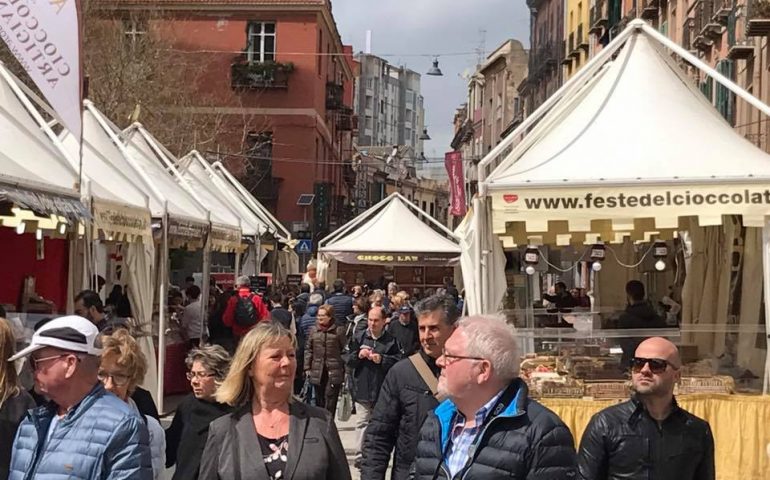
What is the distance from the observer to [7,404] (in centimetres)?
507

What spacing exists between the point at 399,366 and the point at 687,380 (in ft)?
12.4

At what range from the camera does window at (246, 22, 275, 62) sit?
5147 cm

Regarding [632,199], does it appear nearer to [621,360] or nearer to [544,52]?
[621,360]

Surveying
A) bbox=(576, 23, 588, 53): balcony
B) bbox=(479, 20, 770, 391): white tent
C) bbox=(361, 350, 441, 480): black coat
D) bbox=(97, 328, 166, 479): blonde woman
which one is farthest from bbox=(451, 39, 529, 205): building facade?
bbox=(97, 328, 166, 479): blonde woman

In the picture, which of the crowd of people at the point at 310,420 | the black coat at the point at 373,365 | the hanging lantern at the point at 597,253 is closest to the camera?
the crowd of people at the point at 310,420

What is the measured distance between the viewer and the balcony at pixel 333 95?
2226 inches

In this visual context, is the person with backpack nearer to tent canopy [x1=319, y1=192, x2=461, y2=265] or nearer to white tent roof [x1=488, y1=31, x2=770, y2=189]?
white tent roof [x1=488, y1=31, x2=770, y2=189]

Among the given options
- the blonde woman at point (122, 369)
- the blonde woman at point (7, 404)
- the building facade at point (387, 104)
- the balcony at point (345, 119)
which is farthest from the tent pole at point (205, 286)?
the building facade at point (387, 104)

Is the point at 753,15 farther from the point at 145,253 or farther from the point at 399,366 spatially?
the point at 399,366

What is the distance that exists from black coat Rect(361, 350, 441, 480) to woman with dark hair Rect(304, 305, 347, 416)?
24.9ft

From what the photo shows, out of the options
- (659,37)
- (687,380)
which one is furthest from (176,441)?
(659,37)

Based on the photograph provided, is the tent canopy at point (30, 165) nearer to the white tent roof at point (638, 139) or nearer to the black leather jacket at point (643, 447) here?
the white tent roof at point (638, 139)

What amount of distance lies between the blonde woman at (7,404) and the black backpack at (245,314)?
11985 millimetres

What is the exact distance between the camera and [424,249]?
27.4m
